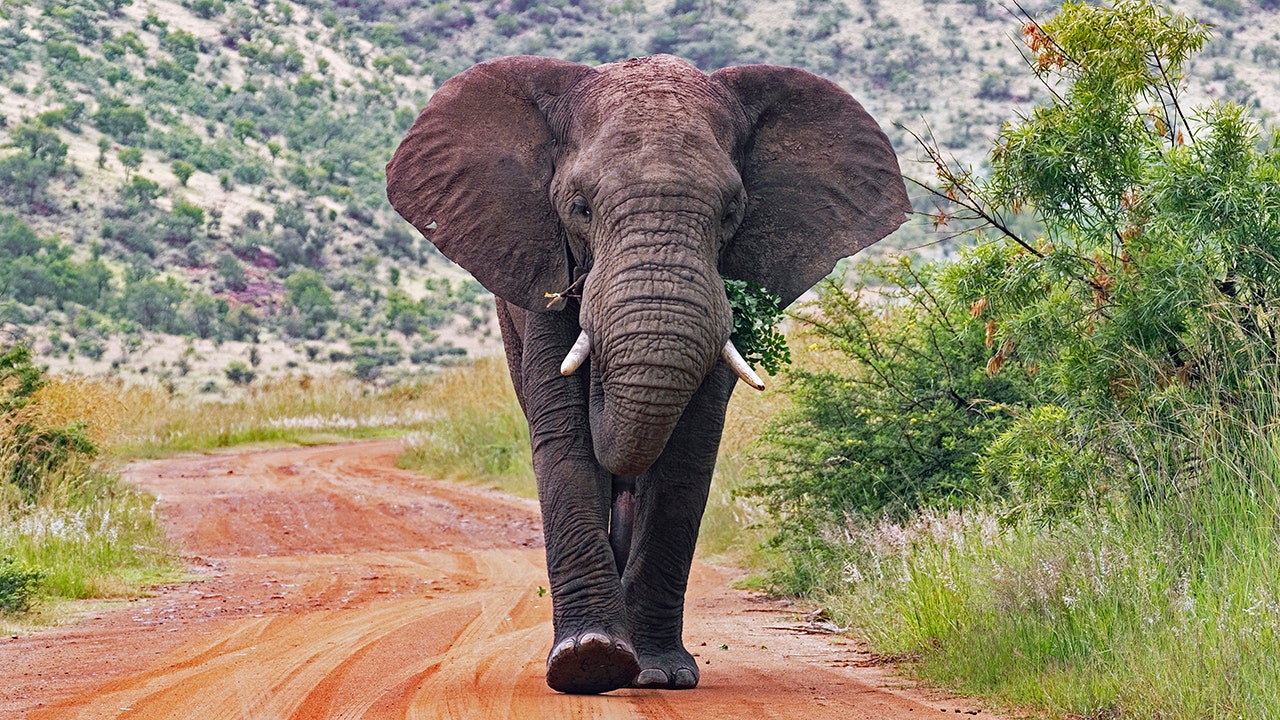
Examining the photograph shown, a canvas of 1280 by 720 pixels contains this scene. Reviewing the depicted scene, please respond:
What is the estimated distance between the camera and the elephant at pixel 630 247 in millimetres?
6859

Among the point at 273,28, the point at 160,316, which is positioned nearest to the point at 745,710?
the point at 160,316

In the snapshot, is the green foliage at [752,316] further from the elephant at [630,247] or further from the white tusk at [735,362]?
the white tusk at [735,362]

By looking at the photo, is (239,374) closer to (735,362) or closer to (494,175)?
(494,175)

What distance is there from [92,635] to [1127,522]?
6.02 meters

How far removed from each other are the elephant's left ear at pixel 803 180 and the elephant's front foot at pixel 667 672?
1.96 m

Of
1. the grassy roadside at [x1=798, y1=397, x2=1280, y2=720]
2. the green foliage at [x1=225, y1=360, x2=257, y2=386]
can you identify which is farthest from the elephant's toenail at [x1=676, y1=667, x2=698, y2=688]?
the green foliage at [x1=225, y1=360, x2=257, y2=386]

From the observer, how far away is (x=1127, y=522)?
730cm

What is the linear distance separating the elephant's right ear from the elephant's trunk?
38.8 inches

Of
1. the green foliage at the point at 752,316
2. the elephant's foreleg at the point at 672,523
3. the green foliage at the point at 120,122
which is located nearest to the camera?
the green foliage at the point at 752,316

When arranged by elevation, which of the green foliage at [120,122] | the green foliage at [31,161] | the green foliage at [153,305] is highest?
the green foliage at [120,122]

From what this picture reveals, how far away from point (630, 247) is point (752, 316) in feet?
3.99

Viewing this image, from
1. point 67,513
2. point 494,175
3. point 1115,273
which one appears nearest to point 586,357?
point 494,175

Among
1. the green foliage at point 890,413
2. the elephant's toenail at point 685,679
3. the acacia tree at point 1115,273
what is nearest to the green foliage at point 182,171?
the green foliage at point 890,413

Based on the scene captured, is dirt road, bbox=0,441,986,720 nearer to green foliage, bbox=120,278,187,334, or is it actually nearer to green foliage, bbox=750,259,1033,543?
green foliage, bbox=750,259,1033,543
